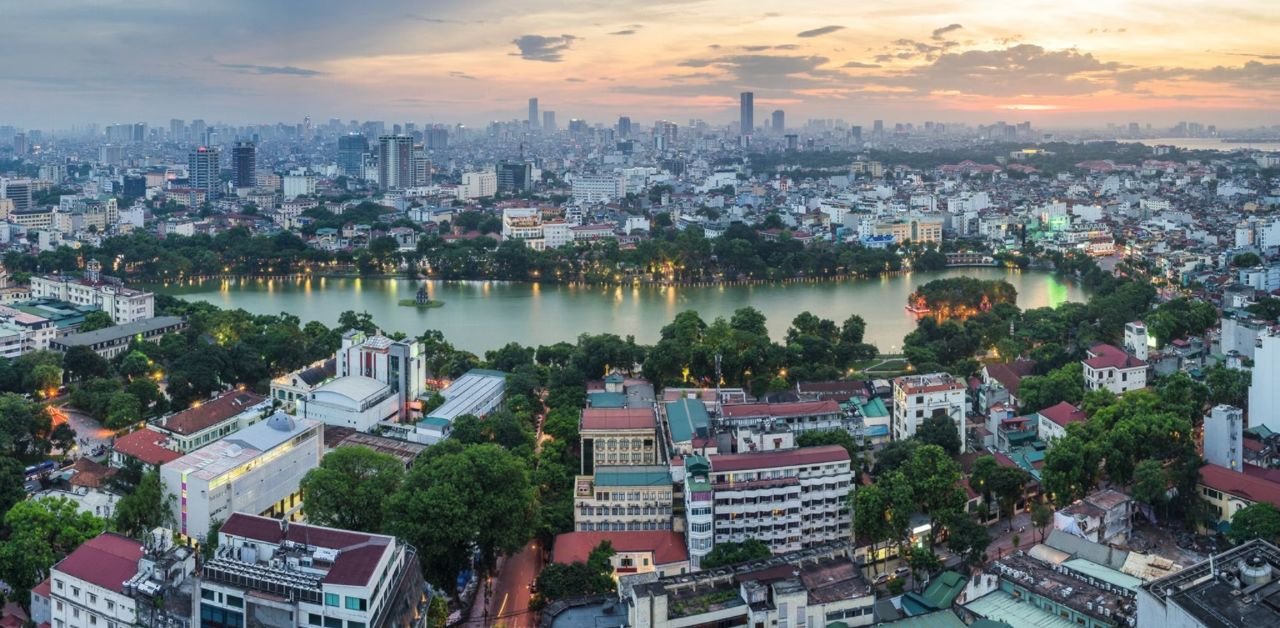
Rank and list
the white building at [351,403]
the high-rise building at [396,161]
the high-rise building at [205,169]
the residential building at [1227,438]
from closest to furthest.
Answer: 1. the residential building at [1227,438]
2. the white building at [351,403]
3. the high-rise building at [205,169]
4. the high-rise building at [396,161]

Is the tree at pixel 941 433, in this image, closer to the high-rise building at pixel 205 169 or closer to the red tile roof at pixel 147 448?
the red tile roof at pixel 147 448

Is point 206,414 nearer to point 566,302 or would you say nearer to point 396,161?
point 566,302

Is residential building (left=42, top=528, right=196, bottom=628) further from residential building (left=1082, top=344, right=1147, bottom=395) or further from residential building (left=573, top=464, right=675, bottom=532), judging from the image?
residential building (left=1082, top=344, right=1147, bottom=395)

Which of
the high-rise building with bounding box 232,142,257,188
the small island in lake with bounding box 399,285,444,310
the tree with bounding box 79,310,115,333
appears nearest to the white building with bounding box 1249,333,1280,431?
the small island in lake with bounding box 399,285,444,310

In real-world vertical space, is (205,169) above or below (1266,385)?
above

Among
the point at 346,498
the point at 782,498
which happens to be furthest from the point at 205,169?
the point at 782,498

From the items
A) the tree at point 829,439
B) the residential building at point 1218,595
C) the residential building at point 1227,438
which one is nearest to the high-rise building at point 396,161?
the tree at point 829,439
